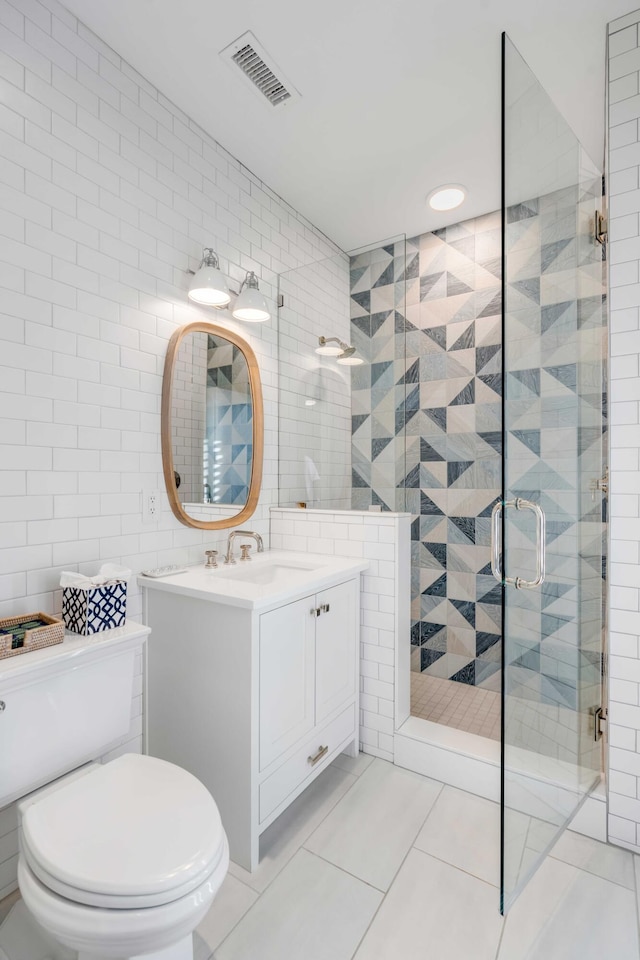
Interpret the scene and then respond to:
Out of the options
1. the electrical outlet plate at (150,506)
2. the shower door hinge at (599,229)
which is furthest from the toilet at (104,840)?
the shower door hinge at (599,229)

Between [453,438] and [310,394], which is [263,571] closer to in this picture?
[310,394]

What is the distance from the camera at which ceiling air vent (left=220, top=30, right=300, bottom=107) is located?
1.62m

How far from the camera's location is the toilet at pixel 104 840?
0.85 m

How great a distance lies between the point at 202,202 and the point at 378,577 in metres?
1.80

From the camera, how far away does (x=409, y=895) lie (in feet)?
4.40

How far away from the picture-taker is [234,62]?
168 cm

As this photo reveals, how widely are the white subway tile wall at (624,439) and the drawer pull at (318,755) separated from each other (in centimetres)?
98

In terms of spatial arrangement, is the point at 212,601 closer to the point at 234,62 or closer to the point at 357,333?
the point at 357,333

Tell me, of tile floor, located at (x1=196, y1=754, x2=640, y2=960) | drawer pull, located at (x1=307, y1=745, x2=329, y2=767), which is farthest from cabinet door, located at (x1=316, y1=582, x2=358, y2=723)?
tile floor, located at (x1=196, y1=754, x2=640, y2=960)

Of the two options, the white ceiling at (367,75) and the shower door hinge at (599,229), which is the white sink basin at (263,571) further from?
the white ceiling at (367,75)

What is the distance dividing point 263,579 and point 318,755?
702mm

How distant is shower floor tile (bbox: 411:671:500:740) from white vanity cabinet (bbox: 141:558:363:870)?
0.72 meters

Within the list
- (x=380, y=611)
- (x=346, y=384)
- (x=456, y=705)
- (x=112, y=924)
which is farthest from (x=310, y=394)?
(x=112, y=924)

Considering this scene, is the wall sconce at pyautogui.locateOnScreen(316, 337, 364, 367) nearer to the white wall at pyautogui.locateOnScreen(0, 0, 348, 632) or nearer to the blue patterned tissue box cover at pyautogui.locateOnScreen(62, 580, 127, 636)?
the white wall at pyautogui.locateOnScreen(0, 0, 348, 632)
